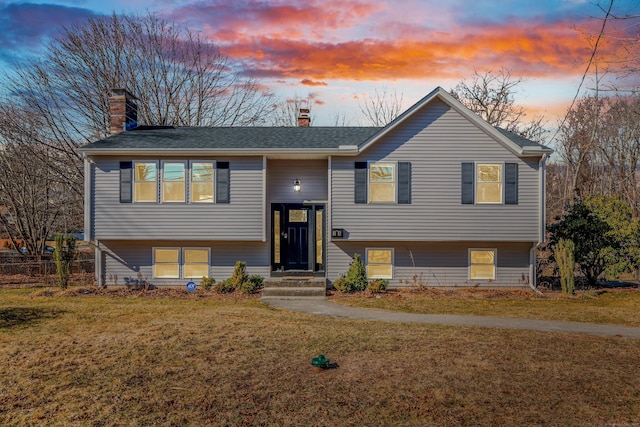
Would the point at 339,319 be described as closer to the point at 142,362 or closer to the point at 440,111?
the point at 142,362

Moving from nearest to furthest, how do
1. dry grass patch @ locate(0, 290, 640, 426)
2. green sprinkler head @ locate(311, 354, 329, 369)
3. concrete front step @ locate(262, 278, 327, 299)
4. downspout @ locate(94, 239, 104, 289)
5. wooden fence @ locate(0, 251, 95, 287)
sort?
dry grass patch @ locate(0, 290, 640, 426)
green sprinkler head @ locate(311, 354, 329, 369)
concrete front step @ locate(262, 278, 327, 299)
downspout @ locate(94, 239, 104, 289)
wooden fence @ locate(0, 251, 95, 287)

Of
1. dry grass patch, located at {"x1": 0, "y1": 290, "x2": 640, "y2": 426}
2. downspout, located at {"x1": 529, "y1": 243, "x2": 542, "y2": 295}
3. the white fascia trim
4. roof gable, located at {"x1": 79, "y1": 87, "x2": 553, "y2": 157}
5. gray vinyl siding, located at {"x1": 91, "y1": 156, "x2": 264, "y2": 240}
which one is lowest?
dry grass patch, located at {"x1": 0, "y1": 290, "x2": 640, "y2": 426}

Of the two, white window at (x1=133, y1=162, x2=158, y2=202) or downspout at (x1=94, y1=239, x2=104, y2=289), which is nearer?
white window at (x1=133, y1=162, x2=158, y2=202)

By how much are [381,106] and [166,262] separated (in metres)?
22.7

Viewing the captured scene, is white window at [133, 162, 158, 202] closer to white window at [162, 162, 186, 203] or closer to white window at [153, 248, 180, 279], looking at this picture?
white window at [162, 162, 186, 203]

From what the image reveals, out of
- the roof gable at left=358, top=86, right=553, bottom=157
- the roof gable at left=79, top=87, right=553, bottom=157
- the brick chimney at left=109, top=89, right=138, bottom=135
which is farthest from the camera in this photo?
the brick chimney at left=109, top=89, right=138, bottom=135

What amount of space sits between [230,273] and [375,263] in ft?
15.9

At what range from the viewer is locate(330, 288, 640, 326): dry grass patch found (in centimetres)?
1124

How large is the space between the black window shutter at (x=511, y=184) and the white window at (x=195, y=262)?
9.91 m

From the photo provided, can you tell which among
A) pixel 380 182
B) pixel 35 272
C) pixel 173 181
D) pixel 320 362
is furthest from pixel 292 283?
pixel 35 272

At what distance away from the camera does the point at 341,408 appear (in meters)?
5.39

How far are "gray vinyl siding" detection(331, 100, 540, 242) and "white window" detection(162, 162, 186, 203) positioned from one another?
4.88 meters

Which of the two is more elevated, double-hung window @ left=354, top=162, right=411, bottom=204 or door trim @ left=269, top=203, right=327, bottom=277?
double-hung window @ left=354, top=162, right=411, bottom=204

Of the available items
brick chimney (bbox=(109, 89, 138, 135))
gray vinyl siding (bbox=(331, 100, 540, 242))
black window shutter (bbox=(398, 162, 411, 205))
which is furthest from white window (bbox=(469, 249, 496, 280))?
brick chimney (bbox=(109, 89, 138, 135))
